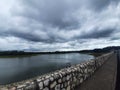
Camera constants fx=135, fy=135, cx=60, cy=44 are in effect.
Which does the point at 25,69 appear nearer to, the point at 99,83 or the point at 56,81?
the point at 99,83

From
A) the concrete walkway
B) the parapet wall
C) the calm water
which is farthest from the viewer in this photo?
the calm water

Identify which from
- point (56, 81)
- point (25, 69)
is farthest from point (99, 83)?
point (25, 69)

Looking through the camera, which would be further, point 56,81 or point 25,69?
point 25,69

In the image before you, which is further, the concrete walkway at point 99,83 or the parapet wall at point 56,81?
the concrete walkway at point 99,83

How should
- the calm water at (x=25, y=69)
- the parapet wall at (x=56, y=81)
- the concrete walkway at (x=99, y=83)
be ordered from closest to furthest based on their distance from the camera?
the parapet wall at (x=56, y=81), the concrete walkway at (x=99, y=83), the calm water at (x=25, y=69)

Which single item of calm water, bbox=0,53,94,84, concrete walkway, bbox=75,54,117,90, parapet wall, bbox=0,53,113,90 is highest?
parapet wall, bbox=0,53,113,90

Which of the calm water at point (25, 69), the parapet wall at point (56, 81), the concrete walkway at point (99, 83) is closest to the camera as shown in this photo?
the parapet wall at point (56, 81)

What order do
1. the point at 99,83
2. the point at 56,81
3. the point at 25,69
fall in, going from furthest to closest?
1. the point at 25,69
2. the point at 99,83
3. the point at 56,81

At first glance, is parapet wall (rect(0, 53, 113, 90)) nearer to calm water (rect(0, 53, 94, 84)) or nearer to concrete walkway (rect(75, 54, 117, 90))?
concrete walkway (rect(75, 54, 117, 90))

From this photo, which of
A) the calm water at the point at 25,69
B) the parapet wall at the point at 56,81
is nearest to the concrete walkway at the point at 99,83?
the parapet wall at the point at 56,81

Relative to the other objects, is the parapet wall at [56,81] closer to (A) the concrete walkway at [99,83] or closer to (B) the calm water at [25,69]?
(A) the concrete walkway at [99,83]

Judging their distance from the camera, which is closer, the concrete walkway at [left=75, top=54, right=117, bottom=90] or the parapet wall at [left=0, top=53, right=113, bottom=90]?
the parapet wall at [left=0, top=53, right=113, bottom=90]

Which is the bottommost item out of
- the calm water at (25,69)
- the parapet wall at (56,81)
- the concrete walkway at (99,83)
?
the calm water at (25,69)

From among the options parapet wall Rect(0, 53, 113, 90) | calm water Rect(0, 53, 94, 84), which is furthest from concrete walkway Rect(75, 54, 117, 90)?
calm water Rect(0, 53, 94, 84)
